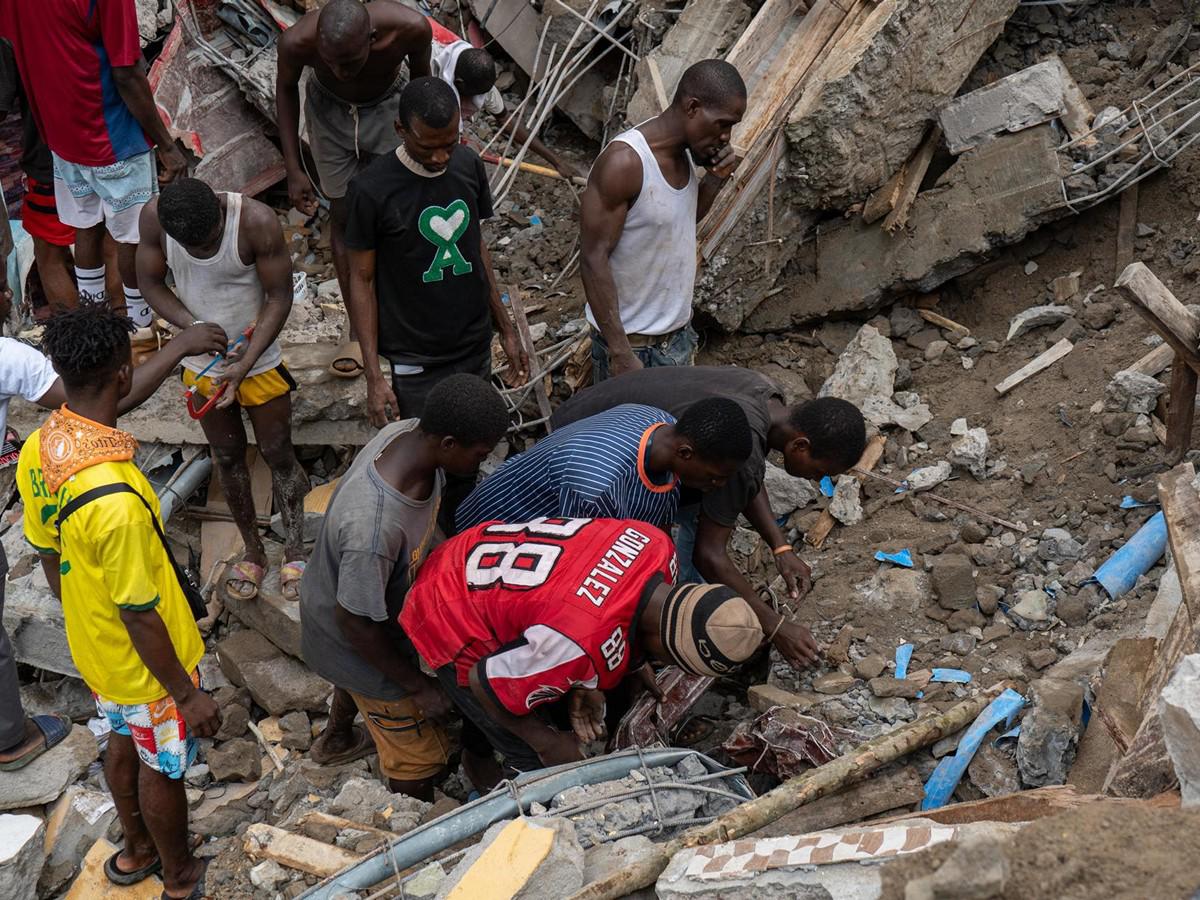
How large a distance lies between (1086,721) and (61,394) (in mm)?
3532

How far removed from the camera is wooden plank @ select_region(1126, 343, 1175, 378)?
499cm

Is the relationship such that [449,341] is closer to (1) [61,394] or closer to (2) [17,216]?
(1) [61,394]

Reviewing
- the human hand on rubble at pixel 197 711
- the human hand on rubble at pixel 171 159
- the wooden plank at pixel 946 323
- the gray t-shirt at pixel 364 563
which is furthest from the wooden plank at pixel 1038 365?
the human hand on rubble at pixel 171 159

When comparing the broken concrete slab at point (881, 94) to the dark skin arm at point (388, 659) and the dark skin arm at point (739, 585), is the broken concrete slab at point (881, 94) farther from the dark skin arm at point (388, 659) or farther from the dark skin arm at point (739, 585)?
the dark skin arm at point (388, 659)

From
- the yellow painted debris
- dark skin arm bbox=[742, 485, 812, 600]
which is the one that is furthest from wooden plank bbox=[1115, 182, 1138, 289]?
the yellow painted debris

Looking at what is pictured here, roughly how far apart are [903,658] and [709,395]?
125 centimetres

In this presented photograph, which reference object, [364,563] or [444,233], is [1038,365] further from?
[364,563]

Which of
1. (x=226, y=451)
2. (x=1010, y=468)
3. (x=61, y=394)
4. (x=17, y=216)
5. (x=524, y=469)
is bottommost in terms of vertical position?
(x=17, y=216)

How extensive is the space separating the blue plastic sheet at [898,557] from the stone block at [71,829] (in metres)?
3.32

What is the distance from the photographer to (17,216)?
696 centimetres

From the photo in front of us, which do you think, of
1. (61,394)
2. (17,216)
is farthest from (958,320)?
(17,216)

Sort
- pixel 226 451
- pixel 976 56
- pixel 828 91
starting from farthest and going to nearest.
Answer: pixel 976 56, pixel 828 91, pixel 226 451

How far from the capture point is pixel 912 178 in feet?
19.8

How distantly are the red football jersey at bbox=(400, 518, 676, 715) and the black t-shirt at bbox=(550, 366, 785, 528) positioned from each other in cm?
67
